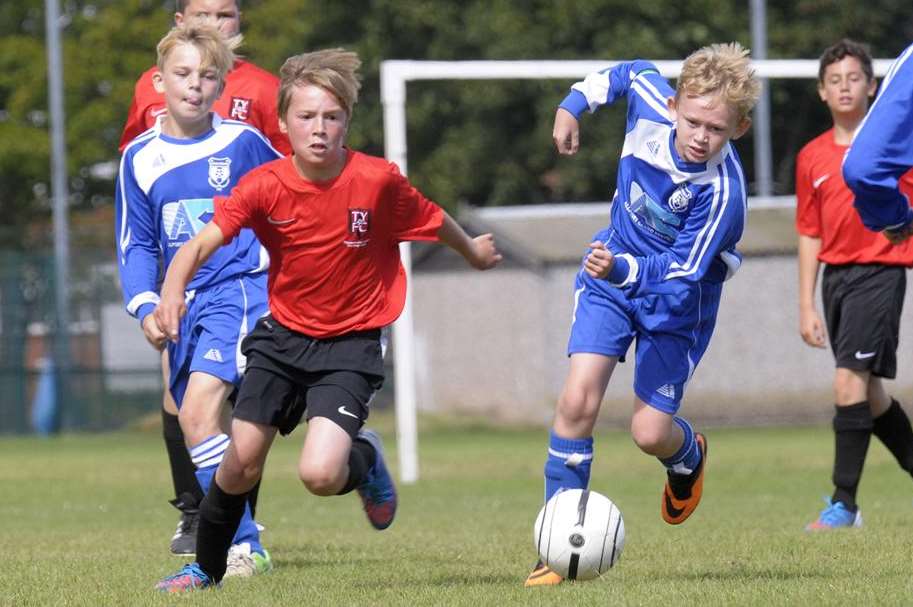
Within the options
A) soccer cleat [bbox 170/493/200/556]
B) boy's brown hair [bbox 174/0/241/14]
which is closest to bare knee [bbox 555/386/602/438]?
soccer cleat [bbox 170/493/200/556]

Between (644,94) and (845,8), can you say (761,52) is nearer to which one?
(845,8)

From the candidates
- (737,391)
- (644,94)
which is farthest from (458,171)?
(644,94)

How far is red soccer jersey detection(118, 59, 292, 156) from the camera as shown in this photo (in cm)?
750

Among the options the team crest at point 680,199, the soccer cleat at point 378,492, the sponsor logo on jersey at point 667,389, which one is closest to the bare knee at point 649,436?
the sponsor logo on jersey at point 667,389

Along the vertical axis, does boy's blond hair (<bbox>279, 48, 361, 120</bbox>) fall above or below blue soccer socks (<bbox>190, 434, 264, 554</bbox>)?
above

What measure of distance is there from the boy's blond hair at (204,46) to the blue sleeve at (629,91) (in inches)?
54.6

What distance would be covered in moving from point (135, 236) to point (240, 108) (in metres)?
0.91

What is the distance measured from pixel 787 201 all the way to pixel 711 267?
19518mm

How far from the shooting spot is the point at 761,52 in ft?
89.6

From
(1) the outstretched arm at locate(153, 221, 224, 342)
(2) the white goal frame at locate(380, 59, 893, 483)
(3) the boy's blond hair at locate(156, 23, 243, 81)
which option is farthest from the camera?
(2) the white goal frame at locate(380, 59, 893, 483)

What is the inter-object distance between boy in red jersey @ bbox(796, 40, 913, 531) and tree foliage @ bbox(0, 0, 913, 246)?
65.5 feet

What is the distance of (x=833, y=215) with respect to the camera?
342 inches

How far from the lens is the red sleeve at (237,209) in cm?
572

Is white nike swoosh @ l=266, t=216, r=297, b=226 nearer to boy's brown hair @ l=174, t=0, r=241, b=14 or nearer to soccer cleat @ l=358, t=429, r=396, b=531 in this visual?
soccer cleat @ l=358, t=429, r=396, b=531
